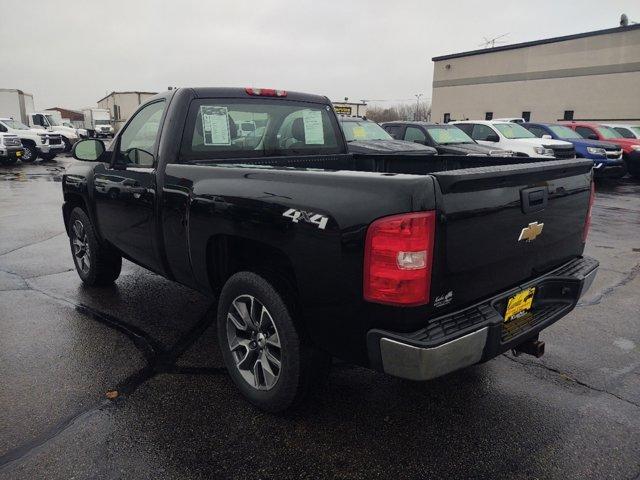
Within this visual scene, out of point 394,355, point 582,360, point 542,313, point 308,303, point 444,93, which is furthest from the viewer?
point 444,93

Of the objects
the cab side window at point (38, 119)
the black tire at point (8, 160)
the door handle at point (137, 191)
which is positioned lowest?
the black tire at point (8, 160)

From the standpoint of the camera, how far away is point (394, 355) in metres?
2.06

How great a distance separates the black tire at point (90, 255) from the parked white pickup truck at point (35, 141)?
63.7 ft

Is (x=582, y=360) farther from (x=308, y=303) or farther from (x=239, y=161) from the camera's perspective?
(x=239, y=161)

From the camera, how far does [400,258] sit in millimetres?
2012

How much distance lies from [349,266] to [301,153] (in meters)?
2.07

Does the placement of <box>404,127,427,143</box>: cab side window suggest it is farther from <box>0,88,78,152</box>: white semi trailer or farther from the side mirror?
<box>0,88,78,152</box>: white semi trailer

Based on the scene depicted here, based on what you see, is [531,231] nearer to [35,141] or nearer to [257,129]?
[257,129]

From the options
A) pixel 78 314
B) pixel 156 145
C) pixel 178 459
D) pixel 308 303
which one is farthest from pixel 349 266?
pixel 78 314

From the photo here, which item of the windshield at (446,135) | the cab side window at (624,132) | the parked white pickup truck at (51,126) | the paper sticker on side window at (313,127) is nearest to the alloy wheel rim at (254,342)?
the paper sticker on side window at (313,127)

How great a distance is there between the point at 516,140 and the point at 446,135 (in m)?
2.35

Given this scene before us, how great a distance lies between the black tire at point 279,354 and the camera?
2.48 metres

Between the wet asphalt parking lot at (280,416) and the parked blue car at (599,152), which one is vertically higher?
the parked blue car at (599,152)

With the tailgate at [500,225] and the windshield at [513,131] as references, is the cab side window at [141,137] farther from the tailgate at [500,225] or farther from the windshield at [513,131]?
the windshield at [513,131]
